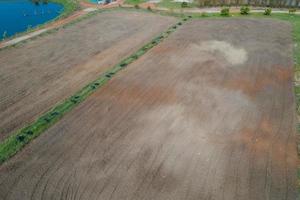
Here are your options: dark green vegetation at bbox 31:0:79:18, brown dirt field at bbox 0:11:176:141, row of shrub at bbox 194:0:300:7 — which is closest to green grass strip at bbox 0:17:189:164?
brown dirt field at bbox 0:11:176:141

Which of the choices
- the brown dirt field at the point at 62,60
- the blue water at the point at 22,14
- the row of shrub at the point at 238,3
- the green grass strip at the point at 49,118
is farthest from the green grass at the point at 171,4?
the green grass strip at the point at 49,118

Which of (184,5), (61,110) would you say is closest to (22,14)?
(184,5)

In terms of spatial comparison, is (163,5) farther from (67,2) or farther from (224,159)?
(224,159)

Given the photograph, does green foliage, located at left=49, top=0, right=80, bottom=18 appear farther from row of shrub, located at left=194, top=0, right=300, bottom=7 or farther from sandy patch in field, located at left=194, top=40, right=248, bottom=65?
sandy patch in field, located at left=194, top=40, right=248, bottom=65

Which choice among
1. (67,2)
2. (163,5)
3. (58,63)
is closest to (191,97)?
(58,63)

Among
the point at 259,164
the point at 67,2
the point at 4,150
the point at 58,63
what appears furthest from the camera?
the point at 67,2

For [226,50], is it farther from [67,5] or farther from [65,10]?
[67,5]

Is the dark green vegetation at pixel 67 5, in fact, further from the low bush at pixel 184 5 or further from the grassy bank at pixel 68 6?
the low bush at pixel 184 5
